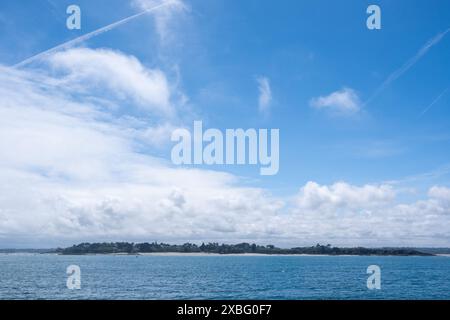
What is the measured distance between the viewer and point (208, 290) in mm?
54094

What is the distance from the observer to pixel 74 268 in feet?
43.9
